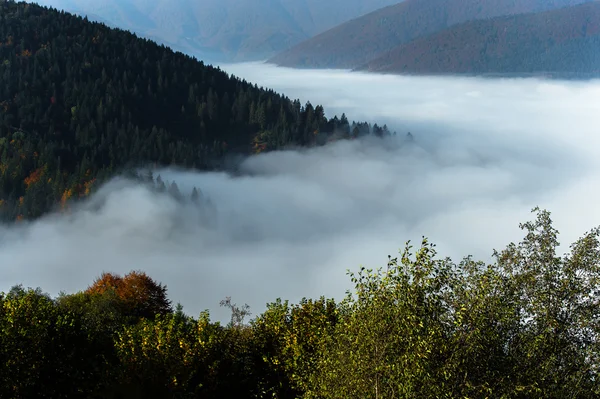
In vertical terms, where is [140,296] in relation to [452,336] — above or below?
above

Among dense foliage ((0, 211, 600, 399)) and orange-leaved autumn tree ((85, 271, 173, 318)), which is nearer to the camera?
dense foliage ((0, 211, 600, 399))

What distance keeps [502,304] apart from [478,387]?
451cm

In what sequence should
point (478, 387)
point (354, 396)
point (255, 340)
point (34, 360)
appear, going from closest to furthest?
point (478, 387) < point (354, 396) < point (34, 360) < point (255, 340)

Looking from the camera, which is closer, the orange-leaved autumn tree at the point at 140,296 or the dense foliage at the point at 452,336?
the dense foliage at the point at 452,336

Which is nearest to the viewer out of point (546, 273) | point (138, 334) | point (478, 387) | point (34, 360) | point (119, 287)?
point (478, 387)

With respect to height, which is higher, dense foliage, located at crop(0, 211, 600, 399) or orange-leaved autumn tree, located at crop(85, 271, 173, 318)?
orange-leaved autumn tree, located at crop(85, 271, 173, 318)

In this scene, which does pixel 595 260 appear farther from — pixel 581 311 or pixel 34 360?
pixel 34 360

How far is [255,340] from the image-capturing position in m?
45.3

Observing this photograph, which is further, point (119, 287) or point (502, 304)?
point (119, 287)

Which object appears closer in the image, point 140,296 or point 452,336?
point 452,336

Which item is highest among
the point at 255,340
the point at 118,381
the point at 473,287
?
the point at 473,287

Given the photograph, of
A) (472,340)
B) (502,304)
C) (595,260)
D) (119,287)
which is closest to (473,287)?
(502,304)

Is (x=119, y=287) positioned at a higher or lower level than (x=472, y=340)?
higher

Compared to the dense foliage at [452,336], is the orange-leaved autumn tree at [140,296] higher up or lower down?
higher up
